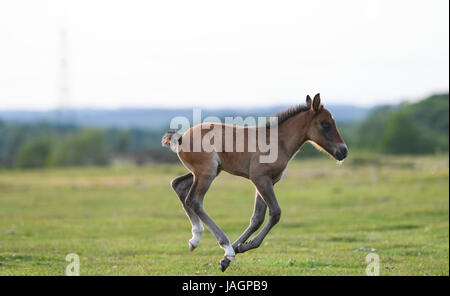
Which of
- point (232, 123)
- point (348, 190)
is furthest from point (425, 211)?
point (232, 123)

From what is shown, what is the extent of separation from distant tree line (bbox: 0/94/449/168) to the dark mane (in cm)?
4383

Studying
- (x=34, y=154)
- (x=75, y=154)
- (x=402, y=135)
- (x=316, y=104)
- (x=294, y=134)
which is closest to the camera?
(x=316, y=104)

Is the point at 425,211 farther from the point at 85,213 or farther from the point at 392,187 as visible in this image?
the point at 85,213

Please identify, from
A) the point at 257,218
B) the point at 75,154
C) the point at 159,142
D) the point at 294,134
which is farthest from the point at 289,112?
the point at 75,154

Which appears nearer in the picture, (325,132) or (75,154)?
(325,132)

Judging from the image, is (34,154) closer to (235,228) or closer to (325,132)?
(235,228)

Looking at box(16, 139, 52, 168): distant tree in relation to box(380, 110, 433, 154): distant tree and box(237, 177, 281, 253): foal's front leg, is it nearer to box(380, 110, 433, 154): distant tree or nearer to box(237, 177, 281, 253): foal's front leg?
box(380, 110, 433, 154): distant tree

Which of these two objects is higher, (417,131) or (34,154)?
(417,131)

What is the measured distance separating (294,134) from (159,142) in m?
71.4

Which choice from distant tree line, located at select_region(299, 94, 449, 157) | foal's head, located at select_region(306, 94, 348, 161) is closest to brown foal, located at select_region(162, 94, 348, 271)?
foal's head, located at select_region(306, 94, 348, 161)

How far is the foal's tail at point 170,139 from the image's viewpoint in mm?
8023

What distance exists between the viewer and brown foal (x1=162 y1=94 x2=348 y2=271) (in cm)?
792

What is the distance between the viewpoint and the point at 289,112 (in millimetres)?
8367

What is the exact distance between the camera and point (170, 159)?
295ft
